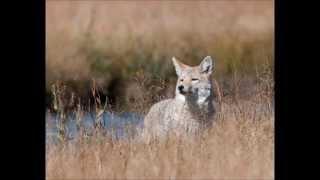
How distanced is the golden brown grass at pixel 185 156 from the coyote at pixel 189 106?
0.21m

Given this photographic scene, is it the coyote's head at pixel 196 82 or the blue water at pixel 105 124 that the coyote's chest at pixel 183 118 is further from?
the blue water at pixel 105 124

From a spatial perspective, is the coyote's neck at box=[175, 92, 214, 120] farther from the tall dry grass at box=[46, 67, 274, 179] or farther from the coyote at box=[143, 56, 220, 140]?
the tall dry grass at box=[46, 67, 274, 179]

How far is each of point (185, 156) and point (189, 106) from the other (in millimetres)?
826

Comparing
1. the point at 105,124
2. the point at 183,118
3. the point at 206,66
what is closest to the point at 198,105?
the point at 183,118

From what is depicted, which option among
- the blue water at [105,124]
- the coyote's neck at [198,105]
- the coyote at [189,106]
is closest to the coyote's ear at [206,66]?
the coyote at [189,106]

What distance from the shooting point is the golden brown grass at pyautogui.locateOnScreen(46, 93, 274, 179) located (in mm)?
5973

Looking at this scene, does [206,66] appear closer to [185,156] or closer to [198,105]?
[198,105]

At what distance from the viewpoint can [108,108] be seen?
6.84 m

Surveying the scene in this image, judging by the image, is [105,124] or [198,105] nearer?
[105,124]

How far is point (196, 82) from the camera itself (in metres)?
6.87

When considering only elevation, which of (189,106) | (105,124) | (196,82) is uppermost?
(196,82)
